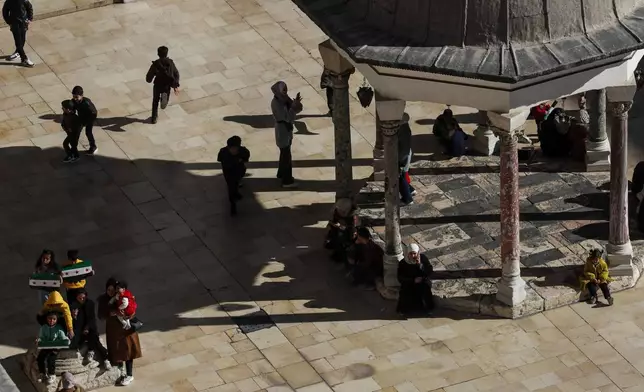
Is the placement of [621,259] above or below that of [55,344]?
below

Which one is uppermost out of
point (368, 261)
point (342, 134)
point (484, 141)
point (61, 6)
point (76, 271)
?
point (61, 6)

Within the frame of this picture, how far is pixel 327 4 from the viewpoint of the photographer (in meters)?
36.8

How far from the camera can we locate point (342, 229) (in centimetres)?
3862

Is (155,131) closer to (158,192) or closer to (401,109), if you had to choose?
(158,192)

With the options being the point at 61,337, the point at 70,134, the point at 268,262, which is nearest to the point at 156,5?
the point at 70,134

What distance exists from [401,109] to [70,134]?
860cm

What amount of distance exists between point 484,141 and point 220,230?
225 inches

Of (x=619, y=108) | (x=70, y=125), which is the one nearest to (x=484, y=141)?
(x=619, y=108)

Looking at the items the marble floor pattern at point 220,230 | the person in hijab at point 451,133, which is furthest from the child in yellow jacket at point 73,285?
the person in hijab at point 451,133

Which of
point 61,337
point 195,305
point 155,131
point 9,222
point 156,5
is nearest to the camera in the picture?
point 61,337

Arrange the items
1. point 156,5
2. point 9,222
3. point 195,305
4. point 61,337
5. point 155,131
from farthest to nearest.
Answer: point 156,5 < point 155,131 < point 9,222 < point 195,305 < point 61,337

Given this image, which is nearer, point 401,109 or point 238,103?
point 401,109

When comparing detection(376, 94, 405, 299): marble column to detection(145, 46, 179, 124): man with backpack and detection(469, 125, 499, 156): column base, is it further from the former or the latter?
detection(145, 46, 179, 124): man with backpack

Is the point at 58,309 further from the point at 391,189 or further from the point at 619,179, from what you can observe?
the point at 619,179
